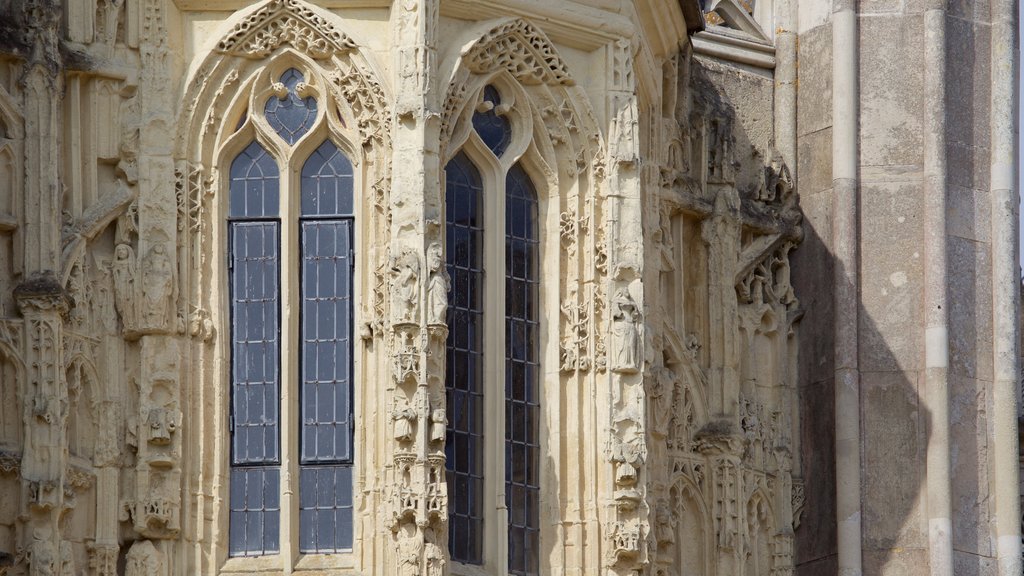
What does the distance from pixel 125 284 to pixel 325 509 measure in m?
2.92

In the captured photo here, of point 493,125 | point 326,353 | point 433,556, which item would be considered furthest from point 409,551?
point 493,125

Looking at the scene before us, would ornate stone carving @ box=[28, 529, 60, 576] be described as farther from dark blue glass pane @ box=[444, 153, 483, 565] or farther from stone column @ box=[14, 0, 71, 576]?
dark blue glass pane @ box=[444, 153, 483, 565]

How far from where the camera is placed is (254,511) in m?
32.8

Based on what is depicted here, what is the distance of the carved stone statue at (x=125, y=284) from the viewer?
3275 cm

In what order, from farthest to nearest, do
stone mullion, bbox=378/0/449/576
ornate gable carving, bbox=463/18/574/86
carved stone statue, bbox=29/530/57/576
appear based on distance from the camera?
ornate gable carving, bbox=463/18/574/86
stone mullion, bbox=378/0/449/576
carved stone statue, bbox=29/530/57/576

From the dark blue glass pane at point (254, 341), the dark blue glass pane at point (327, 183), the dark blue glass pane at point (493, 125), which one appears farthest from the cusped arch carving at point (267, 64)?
the dark blue glass pane at point (493, 125)

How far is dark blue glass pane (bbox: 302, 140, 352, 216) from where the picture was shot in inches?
1319

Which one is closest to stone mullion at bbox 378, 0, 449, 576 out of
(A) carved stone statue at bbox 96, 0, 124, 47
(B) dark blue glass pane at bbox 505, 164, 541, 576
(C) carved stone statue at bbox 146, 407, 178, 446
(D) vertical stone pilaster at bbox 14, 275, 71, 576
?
(B) dark blue glass pane at bbox 505, 164, 541, 576

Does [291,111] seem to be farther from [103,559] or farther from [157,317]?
[103,559]

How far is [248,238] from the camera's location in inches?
1315

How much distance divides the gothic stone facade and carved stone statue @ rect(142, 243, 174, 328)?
31 mm

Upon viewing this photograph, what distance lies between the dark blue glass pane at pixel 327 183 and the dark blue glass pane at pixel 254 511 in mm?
2658

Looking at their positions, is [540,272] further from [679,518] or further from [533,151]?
[679,518]

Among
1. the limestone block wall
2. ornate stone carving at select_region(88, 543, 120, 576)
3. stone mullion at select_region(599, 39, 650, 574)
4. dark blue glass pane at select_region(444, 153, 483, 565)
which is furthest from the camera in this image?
the limestone block wall
